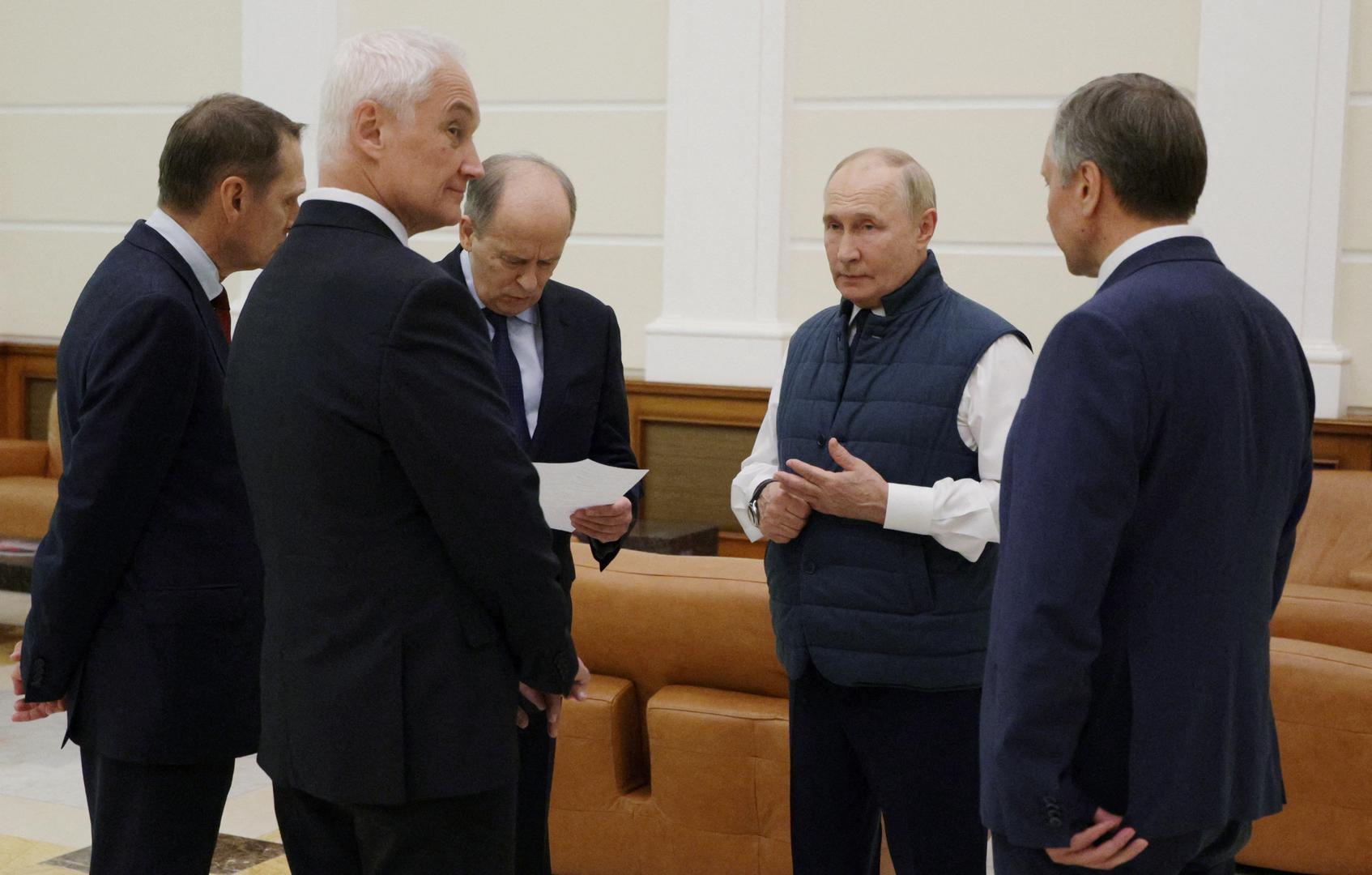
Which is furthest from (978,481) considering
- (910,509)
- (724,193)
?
(724,193)

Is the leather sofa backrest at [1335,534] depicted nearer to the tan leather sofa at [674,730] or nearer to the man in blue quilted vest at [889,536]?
the tan leather sofa at [674,730]

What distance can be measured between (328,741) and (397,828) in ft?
0.41

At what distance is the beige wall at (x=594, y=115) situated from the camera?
6.01m

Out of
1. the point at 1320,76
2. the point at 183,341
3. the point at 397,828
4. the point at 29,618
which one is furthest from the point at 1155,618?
the point at 1320,76

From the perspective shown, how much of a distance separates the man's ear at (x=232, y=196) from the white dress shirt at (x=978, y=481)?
993 mm

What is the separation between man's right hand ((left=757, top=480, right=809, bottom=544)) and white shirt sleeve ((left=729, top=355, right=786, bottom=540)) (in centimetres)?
9

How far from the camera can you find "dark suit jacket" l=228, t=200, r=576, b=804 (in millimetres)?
1485

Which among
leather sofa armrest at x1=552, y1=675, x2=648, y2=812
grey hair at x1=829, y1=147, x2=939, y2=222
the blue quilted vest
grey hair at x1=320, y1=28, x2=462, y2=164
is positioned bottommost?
leather sofa armrest at x1=552, y1=675, x2=648, y2=812

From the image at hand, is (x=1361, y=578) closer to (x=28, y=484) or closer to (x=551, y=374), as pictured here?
(x=551, y=374)

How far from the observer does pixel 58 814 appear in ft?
11.5

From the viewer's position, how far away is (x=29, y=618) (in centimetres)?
193

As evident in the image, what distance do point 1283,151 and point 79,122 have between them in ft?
17.7

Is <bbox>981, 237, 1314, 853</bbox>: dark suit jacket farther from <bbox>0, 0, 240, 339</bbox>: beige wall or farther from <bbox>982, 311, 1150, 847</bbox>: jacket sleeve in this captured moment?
<bbox>0, 0, 240, 339</bbox>: beige wall

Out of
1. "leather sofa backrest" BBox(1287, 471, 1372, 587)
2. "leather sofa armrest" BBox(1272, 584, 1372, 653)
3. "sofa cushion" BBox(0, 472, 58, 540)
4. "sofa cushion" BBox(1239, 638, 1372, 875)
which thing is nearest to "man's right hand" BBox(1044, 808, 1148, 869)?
"sofa cushion" BBox(1239, 638, 1372, 875)
